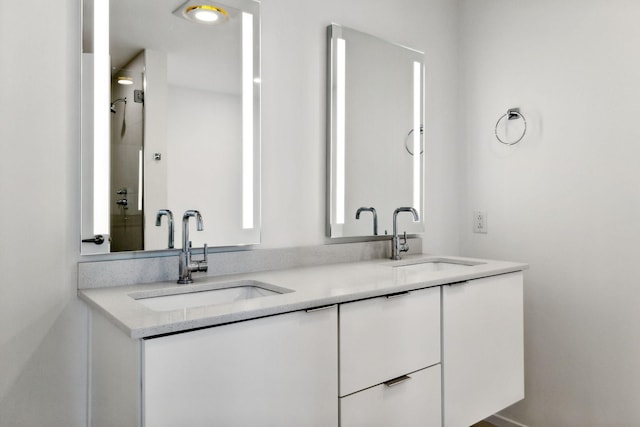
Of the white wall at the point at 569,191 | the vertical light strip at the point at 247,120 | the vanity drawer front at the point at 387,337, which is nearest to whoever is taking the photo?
the vanity drawer front at the point at 387,337

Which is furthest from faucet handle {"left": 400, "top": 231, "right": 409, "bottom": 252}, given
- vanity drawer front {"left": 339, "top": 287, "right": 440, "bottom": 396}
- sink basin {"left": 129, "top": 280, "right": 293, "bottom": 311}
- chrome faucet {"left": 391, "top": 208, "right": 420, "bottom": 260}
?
sink basin {"left": 129, "top": 280, "right": 293, "bottom": 311}

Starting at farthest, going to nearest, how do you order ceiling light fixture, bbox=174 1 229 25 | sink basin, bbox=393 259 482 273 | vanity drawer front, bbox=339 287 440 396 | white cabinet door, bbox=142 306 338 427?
sink basin, bbox=393 259 482 273
ceiling light fixture, bbox=174 1 229 25
vanity drawer front, bbox=339 287 440 396
white cabinet door, bbox=142 306 338 427

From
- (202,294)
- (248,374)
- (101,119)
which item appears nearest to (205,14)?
(101,119)

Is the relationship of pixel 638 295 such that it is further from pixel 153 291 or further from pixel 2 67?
pixel 2 67

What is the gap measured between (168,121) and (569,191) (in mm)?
1801

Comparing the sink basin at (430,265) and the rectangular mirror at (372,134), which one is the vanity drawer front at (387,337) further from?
the rectangular mirror at (372,134)

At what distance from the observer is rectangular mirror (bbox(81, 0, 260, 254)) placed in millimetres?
1425

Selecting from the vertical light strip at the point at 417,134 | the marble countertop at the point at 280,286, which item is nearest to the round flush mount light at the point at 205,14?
the marble countertop at the point at 280,286

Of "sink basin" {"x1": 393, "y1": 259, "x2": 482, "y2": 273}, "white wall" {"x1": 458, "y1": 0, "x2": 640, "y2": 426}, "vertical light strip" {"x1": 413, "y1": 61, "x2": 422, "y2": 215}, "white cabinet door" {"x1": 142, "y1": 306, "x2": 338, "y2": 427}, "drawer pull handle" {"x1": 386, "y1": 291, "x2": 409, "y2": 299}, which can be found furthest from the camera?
"vertical light strip" {"x1": 413, "y1": 61, "x2": 422, "y2": 215}

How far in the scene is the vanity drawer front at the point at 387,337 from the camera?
1.35m

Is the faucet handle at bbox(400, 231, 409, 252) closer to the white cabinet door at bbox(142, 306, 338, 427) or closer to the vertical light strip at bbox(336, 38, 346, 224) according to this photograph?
the vertical light strip at bbox(336, 38, 346, 224)

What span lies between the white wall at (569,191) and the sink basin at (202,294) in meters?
1.47

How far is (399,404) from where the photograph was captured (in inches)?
58.3

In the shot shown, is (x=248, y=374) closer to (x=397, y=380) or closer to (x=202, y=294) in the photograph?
(x=202, y=294)
